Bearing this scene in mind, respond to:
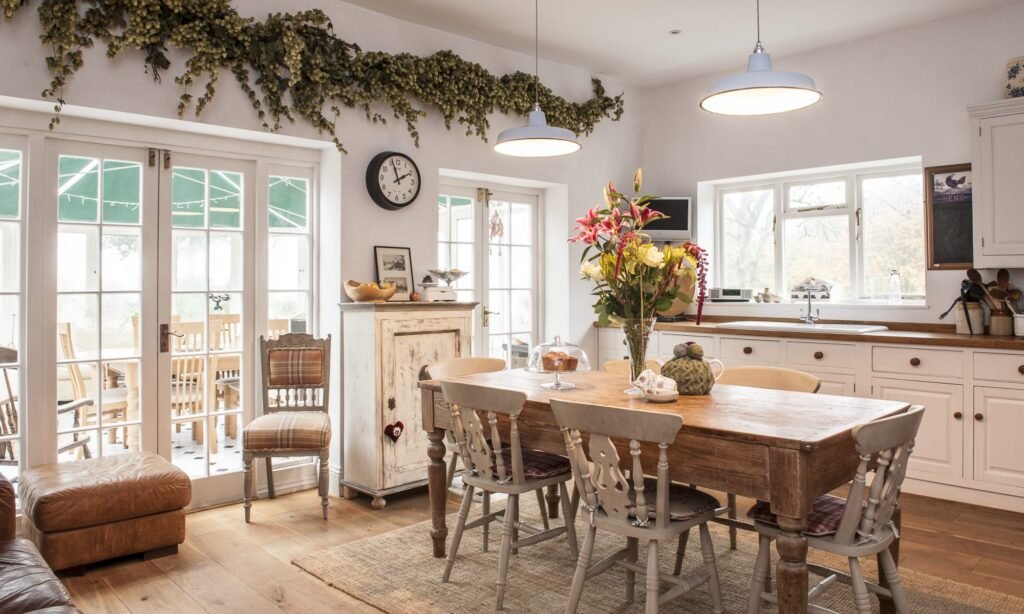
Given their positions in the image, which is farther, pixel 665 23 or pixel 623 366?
pixel 665 23

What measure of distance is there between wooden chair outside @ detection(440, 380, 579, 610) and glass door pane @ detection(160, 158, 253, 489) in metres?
1.85

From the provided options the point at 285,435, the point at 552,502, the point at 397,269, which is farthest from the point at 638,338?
→ the point at 397,269

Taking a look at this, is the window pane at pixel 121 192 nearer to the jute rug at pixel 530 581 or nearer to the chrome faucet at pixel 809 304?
the jute rug at pixel 530 581

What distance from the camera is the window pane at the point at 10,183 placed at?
3428 mm

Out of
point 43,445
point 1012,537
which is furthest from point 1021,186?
point 43,445

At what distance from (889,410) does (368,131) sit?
3282 millimetres

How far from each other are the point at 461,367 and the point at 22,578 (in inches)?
81.1

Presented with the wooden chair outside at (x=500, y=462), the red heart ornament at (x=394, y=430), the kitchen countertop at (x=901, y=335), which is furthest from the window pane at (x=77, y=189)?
the kitchen countertop at (x=901, y=335)

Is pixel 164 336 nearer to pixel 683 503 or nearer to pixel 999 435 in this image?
pixel 683 503

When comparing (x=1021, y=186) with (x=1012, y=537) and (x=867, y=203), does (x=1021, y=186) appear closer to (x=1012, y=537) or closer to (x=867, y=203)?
(x=867, y=203)

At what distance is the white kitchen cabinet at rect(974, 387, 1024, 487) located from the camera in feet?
12.6

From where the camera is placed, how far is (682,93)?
19.5 ft

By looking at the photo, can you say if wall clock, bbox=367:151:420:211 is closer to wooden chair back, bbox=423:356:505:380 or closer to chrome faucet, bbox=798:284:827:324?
wooden chair back, bbox=423:356:505:380

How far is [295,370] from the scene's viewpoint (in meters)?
4.13
